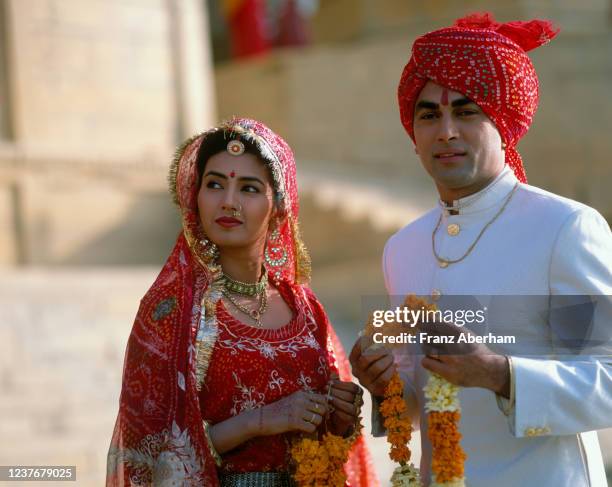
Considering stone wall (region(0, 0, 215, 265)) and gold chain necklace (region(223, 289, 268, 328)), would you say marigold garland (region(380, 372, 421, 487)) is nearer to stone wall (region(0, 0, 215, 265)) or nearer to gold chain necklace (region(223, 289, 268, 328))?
gold chain necklace (region(223, 289, 268, 328))

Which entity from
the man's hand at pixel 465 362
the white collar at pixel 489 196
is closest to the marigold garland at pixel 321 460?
the man's hand at pixel 465 362

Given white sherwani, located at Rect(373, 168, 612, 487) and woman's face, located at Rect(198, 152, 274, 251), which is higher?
woman's face, located at Rect(198, 152, 274, 251)

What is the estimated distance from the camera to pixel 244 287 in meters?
3.61

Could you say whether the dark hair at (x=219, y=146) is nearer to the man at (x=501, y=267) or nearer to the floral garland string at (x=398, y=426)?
the man at (x=501, y=267)

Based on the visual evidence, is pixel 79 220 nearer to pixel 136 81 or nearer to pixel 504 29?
pixel 136 81

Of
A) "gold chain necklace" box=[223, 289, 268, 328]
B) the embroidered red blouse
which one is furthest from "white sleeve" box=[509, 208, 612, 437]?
"gold chain necklace" box=[223, 289, 268, 328]

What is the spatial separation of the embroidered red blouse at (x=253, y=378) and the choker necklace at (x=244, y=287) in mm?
96

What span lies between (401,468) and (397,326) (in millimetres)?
445

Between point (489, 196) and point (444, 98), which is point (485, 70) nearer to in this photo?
point (444, 98)

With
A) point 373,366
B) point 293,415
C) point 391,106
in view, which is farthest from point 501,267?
point 391,106

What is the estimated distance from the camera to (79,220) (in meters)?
11.0

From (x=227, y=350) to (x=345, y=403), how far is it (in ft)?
1.40

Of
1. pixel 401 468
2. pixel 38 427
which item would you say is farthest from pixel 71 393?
pixel 401 468

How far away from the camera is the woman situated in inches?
130
